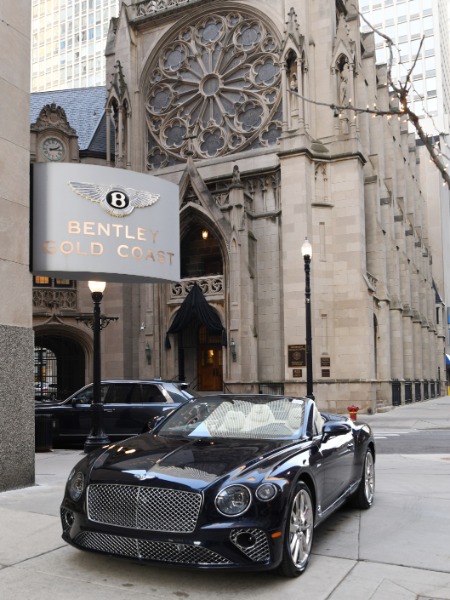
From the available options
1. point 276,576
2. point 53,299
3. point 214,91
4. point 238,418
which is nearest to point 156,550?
point 276,576

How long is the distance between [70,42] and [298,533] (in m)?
110

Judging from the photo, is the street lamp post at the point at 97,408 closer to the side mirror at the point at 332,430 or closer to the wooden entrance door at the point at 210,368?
the side mirror at the point at 332,430

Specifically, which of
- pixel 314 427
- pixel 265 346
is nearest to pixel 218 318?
pixel 265 346

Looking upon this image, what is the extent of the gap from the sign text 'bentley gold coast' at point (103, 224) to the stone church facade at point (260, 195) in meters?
15.1

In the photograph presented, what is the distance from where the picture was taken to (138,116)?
32906 millimetres

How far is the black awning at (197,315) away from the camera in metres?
27.5

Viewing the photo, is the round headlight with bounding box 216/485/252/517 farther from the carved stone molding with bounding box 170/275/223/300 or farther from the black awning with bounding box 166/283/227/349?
the carved stone molding with bounding box 170/275/223/300

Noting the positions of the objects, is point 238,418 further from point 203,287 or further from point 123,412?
point 203,287

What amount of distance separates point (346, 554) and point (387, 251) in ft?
97.3

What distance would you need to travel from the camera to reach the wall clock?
102ft

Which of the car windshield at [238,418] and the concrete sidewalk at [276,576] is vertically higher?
the car windshield at [238,418]

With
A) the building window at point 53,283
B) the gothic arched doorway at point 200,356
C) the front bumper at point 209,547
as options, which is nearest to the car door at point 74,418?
the front bumper at point 209,547

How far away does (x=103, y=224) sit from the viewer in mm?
10328

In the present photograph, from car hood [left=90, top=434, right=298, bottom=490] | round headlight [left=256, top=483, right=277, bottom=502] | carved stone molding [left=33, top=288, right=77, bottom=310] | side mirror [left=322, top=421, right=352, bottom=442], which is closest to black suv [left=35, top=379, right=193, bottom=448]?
side mirror [left=322, top=421, right=352, bottom=442]
